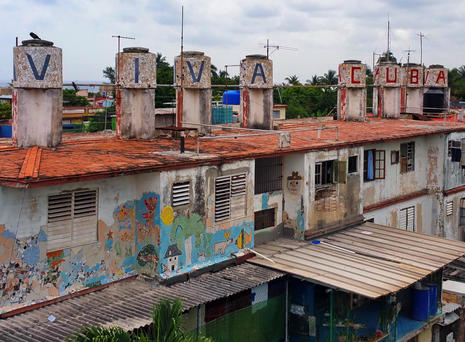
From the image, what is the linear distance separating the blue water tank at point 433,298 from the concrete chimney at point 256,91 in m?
8.61

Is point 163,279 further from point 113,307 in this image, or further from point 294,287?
point 294,287

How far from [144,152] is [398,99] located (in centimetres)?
1882

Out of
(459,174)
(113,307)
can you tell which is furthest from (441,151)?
(113,307)

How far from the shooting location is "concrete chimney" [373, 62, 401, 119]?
98.9 feet

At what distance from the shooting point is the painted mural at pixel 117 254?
470 inches

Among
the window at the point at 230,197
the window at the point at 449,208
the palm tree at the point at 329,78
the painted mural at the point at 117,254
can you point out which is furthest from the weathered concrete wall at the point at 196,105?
the palm tree at the point at 329,78

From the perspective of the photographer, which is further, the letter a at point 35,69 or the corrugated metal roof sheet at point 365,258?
the letter a at point 35,69

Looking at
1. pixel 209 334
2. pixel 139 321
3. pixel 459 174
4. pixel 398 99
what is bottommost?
pixel 209 334

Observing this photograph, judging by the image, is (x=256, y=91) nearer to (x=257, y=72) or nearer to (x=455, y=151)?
(x=257, y=72)

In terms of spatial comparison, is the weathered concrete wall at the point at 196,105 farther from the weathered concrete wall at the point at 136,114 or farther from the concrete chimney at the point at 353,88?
the concrete chimney at the point at 353,88

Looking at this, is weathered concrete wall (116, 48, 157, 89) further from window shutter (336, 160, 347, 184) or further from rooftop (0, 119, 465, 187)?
window shutter (336, 160, 347, 184)

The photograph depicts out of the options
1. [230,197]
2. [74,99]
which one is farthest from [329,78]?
[230,197]

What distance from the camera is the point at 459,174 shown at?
2559 centimetres

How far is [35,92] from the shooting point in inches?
627
